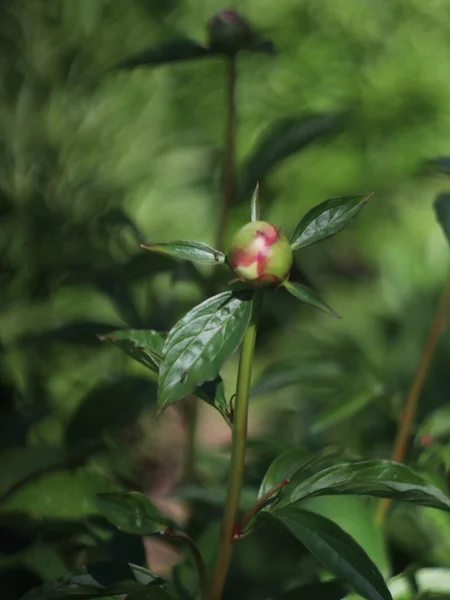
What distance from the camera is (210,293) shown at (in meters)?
0.80

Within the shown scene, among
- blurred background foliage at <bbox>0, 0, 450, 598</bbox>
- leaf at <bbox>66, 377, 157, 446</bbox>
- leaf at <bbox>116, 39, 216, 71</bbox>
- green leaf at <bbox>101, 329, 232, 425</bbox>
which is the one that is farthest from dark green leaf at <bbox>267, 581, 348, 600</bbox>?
leaf at <bbox>116, 39, 216, 71</bbox>

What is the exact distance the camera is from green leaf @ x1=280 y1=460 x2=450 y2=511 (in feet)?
1.39

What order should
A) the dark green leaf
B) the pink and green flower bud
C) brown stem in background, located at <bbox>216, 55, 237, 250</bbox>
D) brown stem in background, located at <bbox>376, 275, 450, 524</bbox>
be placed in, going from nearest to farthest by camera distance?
the pink and green flower bud → the dark green leaf → brown stem in background, located at <bbox>376, 275, 450, 524</bbox> → brown stem in background, located at <bbox>216, 55, 237, 250</bbox>

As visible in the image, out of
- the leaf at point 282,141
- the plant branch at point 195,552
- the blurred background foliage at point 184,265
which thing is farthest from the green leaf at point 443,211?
the plant branch at point 195,552

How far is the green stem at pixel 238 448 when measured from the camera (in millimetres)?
418

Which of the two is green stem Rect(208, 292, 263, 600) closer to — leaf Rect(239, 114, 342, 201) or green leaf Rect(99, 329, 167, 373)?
green leaf Rect(99, 329, 167, 373)

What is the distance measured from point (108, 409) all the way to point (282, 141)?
0.30 m

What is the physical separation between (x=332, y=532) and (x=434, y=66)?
6.35 feet

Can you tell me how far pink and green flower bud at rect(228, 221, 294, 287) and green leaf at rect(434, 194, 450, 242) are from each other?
23 cm

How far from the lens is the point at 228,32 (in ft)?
2.42

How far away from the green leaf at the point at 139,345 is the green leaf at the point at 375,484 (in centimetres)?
11

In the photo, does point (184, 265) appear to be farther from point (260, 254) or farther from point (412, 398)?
point (260, 254)

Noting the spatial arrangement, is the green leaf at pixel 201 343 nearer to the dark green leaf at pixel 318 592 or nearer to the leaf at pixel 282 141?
the dark green leaf at pixel 318 592

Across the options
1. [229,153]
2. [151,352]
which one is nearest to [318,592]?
[151,352]
